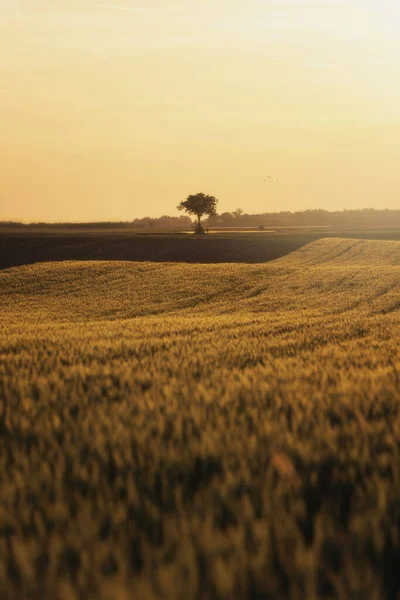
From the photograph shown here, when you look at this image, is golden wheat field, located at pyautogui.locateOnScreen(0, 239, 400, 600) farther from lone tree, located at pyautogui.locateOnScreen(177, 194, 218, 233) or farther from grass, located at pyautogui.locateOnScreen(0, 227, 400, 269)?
lone tree, located at pyautogui.locateOnScreen(177, 194, 218, 233)

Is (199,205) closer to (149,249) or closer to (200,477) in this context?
(149,249)

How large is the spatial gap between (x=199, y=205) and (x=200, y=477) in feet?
315

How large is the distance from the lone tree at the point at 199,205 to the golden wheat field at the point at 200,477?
91.3m

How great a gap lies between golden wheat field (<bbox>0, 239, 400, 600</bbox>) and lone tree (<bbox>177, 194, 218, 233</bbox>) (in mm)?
91328

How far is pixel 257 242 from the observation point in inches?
2311

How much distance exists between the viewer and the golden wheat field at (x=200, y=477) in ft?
7.53

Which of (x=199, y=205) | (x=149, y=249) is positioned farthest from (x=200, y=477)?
(x=199, y=205)

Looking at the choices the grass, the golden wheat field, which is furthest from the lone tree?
the golden wheat field

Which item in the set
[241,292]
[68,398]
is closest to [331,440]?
[68,398]

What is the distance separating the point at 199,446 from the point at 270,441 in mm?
475

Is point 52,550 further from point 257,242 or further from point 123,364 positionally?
point 257,242

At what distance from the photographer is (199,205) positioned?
3856 inches

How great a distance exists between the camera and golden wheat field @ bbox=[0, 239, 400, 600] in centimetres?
229

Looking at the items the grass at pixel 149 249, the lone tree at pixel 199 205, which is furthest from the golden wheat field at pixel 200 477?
the lone tree at pixel 199 205
